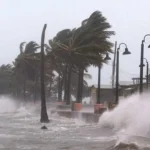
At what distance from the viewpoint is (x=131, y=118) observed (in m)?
24.5

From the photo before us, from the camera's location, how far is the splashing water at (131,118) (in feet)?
68.8

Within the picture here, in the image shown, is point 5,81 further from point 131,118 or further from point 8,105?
point 131,118

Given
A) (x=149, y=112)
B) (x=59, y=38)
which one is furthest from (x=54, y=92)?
(x=149, y=112)

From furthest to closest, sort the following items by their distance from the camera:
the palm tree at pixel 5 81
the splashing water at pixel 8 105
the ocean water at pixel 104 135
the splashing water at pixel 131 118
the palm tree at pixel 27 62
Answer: the palm tree at pixel 5 81 < the splashing water at pixel 8 105 < the palm tree at pixel 27 62 < the splashing water at pixel 131 118 < the ocean water at pixel 104 135

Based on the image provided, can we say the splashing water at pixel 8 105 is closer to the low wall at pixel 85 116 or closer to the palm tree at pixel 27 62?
the palm tree at pixel 27 62

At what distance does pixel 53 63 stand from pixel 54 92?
57.4 m

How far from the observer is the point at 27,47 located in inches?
2768

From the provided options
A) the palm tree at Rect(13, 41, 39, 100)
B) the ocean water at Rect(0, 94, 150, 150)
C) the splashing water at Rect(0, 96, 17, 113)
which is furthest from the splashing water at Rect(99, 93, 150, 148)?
the splashing water at Rect(0, 96, 17, 113)

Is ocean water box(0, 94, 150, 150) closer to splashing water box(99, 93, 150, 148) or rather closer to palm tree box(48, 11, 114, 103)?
splashing water box(99, 93, 150, 148)

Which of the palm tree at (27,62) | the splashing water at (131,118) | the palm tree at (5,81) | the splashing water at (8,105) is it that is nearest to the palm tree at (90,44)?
the splashing water at (131,118)

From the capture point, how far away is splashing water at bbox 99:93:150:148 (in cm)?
2097

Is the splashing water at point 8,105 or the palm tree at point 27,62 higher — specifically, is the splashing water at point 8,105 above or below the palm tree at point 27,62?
below

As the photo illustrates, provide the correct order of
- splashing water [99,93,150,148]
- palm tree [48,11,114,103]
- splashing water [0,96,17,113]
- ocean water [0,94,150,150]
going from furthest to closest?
splashing water [0,96,17,113] → palm tree [48,11,114,103] → splashing water [99,93,150,148] → ocean water [0,94,150,150]

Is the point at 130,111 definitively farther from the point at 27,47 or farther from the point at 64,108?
the point at 27,47
